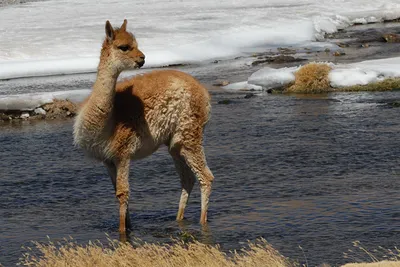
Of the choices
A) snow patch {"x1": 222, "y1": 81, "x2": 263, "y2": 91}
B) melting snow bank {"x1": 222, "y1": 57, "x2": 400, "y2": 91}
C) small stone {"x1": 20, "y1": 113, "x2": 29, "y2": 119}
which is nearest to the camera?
small stone {"x1": 20, "y1": 113, "x2": 29, "y2": 119}

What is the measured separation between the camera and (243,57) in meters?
27.1

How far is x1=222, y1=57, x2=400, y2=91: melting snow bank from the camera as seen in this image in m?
19.2

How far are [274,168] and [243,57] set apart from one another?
603 inches

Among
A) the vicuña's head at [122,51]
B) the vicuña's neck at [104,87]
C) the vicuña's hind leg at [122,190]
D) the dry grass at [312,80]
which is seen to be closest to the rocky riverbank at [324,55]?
the dry grass at [312,80]

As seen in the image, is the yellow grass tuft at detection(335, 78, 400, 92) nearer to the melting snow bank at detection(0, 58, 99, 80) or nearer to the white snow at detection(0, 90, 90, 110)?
the white snow at detection(0, 90, 90, 110)

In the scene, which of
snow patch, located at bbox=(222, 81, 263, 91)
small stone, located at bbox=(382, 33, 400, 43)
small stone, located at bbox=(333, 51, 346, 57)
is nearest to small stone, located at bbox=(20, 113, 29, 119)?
snow patch, located at bbox=(222, 81, 263, 91)

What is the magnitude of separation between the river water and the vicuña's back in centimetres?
61

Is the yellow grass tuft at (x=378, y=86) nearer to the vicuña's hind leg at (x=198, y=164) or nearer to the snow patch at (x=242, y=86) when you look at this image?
the snow patch at (x=242, y=86)

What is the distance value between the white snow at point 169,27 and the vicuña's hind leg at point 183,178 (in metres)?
14.6

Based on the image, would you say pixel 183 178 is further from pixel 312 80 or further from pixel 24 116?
pixel 312 80

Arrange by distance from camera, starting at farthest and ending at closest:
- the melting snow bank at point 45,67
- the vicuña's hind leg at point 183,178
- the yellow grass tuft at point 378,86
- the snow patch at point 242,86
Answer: the melting snow bank at point 45,67, the snow patch at point 242,86, the yellow grass tuft at point 378,86, the vicuña's hind leg at point 183,178

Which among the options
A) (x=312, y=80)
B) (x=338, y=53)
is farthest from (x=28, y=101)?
(x=338, y=53)

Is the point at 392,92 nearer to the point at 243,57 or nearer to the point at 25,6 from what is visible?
the point at 243,57

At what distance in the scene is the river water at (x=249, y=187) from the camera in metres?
9.12
